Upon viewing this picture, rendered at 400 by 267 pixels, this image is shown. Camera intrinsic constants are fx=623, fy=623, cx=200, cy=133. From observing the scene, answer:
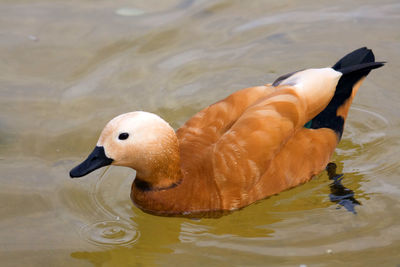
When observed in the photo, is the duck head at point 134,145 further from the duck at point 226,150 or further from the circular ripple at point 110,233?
the circular ripple at point 110,233

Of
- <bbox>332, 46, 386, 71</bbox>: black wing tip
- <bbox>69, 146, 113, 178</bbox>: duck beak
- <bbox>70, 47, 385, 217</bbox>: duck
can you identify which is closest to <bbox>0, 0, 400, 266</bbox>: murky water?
<bbox>70, 47, 385, 217</bbox>: duck

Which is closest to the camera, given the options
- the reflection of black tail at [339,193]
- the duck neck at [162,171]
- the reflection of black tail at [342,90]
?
the duck neck at [162,171]

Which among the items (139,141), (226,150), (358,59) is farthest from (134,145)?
(358,59)

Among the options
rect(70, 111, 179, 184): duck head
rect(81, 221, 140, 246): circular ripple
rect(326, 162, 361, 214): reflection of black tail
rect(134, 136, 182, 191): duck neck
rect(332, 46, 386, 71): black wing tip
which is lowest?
rect(81, 221, 140, 246): circular ripple

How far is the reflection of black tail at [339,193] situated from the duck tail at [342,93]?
336 millimetres

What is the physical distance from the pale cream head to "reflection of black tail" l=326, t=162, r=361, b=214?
153 cm

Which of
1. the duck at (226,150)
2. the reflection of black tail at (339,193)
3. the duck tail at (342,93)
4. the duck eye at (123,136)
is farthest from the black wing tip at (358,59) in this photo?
the duck eye at (123,136)

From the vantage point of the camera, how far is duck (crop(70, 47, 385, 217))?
4.66 metres

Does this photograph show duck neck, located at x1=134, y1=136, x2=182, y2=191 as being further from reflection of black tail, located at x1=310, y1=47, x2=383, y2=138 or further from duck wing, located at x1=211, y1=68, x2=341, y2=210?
reflection of black tail, located at x1=310, y1=47, x2=383, y2=138

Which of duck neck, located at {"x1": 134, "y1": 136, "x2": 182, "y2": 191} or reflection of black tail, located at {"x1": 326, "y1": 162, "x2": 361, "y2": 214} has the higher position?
duck neck, located at {"x1": 134, "y1": 136, "x2": 182, "y2": 191}

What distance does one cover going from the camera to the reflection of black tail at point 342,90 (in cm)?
560

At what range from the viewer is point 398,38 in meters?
7.26

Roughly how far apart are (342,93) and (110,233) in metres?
2.46

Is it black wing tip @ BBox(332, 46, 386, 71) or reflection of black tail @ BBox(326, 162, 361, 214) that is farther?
black wing tip @ BBox(332, 46, 386, 71)
